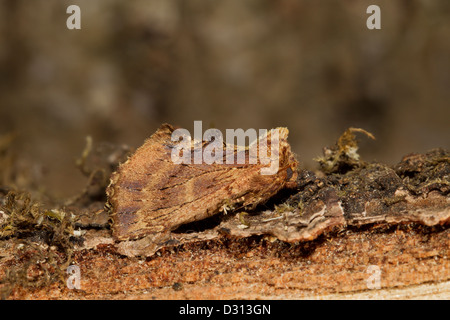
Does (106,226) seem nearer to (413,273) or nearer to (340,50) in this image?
(413,273)

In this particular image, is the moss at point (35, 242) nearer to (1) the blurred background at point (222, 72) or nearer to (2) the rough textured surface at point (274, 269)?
(2) the rough textured surface at point (274, 269)

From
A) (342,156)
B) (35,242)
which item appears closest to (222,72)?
(342,156)

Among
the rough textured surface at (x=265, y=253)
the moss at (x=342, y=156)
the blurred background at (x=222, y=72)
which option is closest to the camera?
the rough textured surface at (x=265, y=253)

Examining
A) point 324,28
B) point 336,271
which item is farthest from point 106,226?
point 324,28

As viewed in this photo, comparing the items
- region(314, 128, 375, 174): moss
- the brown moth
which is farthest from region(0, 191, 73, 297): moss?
region(314, 128, 375, 174): moss

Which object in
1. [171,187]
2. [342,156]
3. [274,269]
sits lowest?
[274,269]

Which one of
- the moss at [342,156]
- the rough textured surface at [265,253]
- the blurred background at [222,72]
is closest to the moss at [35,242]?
the rough textured surface at [265,253]

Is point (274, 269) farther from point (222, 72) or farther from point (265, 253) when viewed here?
point (222, 72)
